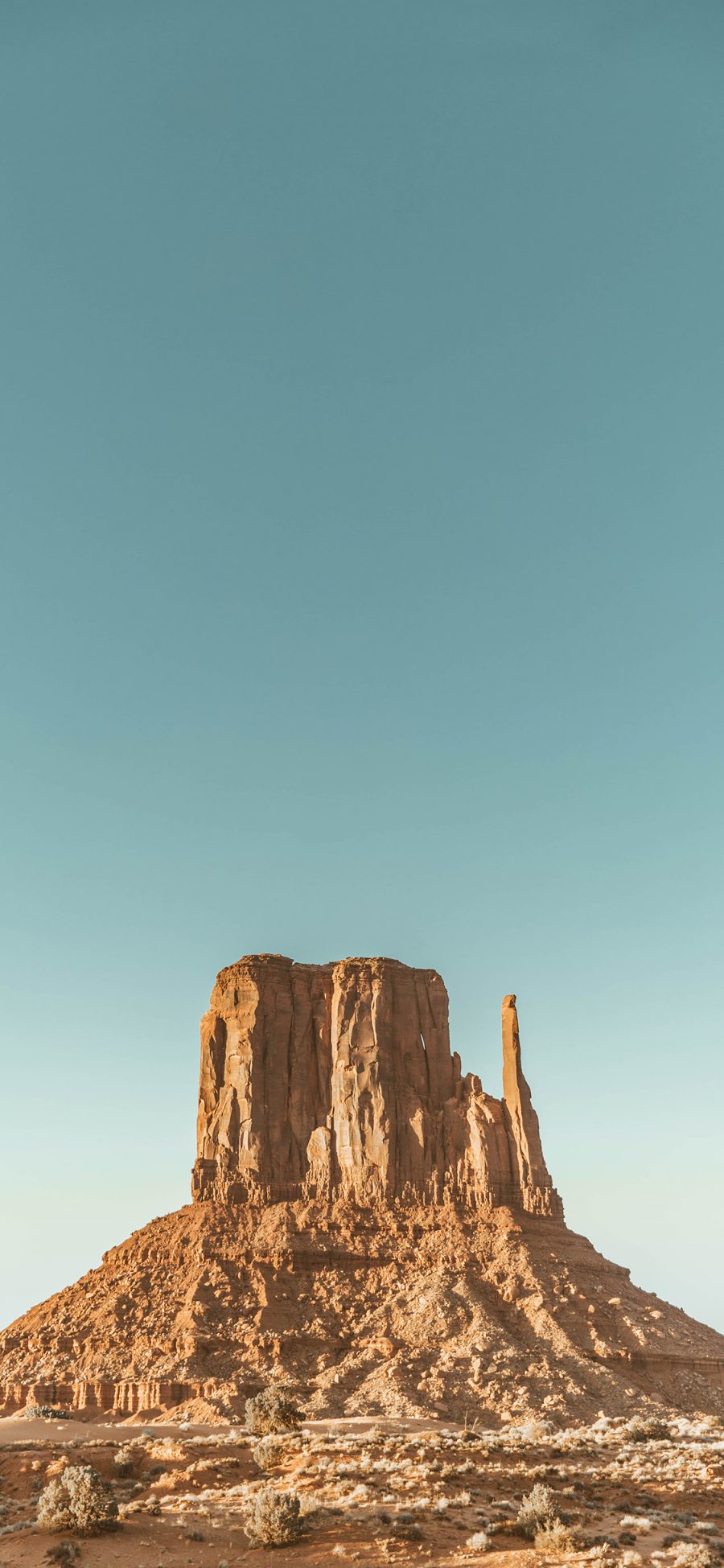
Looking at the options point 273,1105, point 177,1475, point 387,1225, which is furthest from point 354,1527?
point 273,1105

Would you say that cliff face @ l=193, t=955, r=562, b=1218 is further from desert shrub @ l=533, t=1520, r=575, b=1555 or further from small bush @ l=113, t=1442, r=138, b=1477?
desert shrub @ l=533, t=1520, r=575, b=1555

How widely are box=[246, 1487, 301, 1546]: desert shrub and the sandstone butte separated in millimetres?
33091

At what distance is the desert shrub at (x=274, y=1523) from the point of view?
2933 cm

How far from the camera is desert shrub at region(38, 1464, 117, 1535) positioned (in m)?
30.6

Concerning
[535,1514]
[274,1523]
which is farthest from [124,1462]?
[535,1514]

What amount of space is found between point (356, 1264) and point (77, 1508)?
53.9 m

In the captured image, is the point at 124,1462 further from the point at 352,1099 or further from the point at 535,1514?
the point at 352,1099

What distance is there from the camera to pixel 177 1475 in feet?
121

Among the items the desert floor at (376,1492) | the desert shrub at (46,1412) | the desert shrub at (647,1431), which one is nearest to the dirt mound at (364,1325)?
the desert shrub at (46,1412)

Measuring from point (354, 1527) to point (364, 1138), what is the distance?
62.2 metres

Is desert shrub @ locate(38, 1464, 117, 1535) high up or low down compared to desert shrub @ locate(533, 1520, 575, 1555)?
up

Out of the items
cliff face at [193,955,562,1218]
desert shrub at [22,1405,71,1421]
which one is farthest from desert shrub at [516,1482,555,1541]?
cliff face at [193,955,562,1218]

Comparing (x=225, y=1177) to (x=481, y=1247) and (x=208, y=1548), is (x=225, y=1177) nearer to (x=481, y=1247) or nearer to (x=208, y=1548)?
(x=481, y=1247)

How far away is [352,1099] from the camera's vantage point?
94.9m
